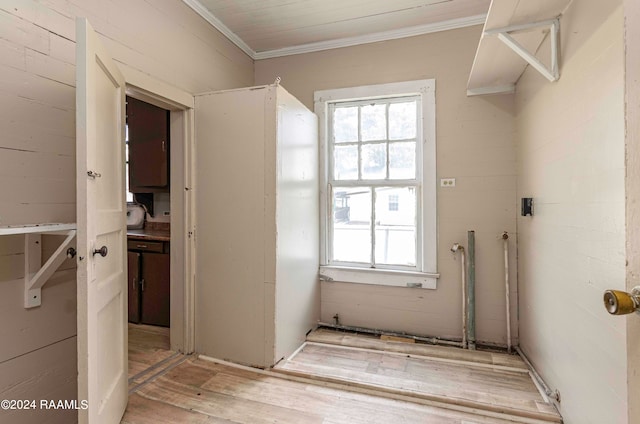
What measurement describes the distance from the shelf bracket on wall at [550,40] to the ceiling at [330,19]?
35.1 inches

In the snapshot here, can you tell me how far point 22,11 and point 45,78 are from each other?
0.91ft

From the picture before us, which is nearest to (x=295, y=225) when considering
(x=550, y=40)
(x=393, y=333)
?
(x=393, y=333)

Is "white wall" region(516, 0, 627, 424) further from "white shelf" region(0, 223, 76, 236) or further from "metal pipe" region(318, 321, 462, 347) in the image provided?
"white shelf" region(0, 223, 76, 236)

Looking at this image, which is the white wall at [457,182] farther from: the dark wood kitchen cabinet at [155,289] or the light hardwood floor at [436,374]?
the dark wood kitchen cabinet at [155,289]

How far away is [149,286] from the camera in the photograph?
3.03m

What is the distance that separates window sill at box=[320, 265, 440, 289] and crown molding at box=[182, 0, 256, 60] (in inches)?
89.4

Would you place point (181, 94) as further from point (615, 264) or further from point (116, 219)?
point (615, 264)

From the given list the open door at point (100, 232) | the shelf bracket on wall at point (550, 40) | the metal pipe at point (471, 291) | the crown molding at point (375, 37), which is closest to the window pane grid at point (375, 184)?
the metal pipe at point (471, 291)

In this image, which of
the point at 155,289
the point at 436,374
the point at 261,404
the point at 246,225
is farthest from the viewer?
the point at 155,289

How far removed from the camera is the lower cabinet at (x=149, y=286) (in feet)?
9.76

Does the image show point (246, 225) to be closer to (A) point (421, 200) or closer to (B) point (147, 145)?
(A) point (421, 200)

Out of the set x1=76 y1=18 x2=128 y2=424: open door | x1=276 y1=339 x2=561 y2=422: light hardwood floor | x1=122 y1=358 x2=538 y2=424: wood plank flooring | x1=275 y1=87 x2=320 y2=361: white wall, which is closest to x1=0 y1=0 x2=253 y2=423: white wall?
x1=76 y1=18 x2=128 y2=424: open door

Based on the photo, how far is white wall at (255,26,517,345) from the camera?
257cm

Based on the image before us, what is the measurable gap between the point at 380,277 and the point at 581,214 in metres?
1.65
